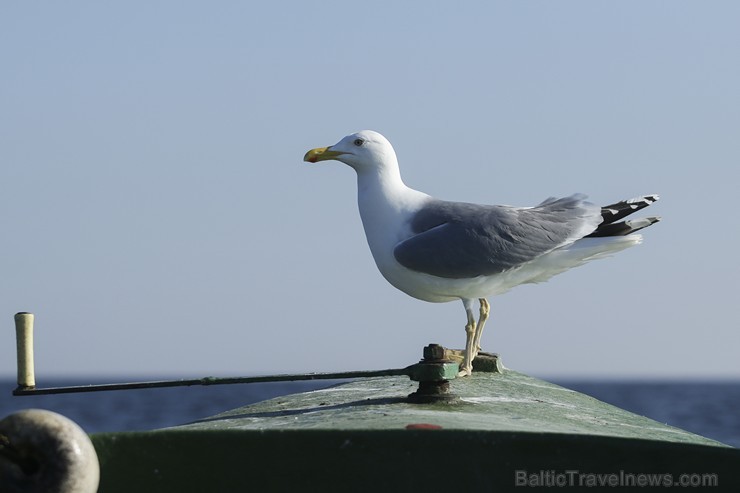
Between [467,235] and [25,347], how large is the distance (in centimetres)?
311

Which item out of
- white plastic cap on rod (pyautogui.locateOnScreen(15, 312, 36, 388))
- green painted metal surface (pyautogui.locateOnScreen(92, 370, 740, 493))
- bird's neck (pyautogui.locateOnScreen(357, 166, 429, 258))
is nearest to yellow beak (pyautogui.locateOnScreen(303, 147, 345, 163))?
bird's neck (pyautogui.locateOnScreen(357, 166, 429, 258))

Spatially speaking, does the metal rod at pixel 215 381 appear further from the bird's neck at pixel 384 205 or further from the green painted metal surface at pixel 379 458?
the bird's neck at pixel 384 205

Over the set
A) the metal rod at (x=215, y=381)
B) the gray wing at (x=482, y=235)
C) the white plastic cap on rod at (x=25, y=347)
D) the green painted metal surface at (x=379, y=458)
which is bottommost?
the green painted metal surface at (x=379, y=458)

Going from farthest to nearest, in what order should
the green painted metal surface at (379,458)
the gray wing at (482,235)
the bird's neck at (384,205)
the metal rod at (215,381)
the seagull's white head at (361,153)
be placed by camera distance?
1. the seagull's white head at (361,153)
2. the bird's neck at (384,205)
3. the gray wing at (482,235)
4. the metal rod at (215,381)
5. the green painted metal surface at (379,458)

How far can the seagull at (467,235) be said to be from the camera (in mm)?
8203

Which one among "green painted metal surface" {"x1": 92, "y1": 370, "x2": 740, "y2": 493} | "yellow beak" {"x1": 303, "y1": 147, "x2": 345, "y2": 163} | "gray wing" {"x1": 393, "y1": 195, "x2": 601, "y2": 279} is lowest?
"green painted metal surface" {"x1": 92, "y1": 370, "x2": 740, "y2": 493}

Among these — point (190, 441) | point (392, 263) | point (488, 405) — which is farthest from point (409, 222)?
point (190, 441)

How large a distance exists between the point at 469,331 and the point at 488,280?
456mm

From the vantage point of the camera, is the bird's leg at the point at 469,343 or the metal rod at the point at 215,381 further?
the bird's leg at the point at 469,343

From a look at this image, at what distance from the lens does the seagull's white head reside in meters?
8.65

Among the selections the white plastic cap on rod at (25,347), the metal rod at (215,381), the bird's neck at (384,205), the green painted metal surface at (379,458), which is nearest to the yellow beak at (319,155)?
the bird's neck at (384,205)

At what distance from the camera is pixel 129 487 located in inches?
193

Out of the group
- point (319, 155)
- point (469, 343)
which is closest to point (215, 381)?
point (469, 343)

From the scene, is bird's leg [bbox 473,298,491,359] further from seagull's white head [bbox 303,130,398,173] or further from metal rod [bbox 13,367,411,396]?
metal rod [bbox 13,367,411,396]
